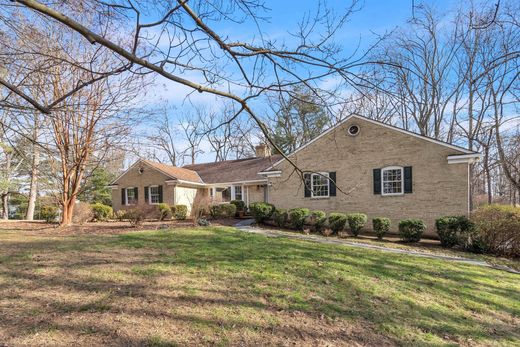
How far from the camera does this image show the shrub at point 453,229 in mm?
11930

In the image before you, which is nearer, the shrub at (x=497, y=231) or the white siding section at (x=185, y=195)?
the shrub at (x=497, y=231)

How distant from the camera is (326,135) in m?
17.0

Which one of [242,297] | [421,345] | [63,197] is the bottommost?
[421,345]

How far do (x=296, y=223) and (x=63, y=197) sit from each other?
10.3 m

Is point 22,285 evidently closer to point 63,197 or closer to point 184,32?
point 184,32

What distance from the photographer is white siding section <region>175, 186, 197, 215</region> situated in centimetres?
2230

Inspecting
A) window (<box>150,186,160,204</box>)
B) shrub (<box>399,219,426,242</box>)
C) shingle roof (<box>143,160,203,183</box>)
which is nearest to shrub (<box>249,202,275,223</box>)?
shrub (<box>399,219,426,242</box>)

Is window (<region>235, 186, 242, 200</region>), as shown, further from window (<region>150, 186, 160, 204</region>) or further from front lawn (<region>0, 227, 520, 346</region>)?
front lawn (<region>0, 227, 520, 346</region>)

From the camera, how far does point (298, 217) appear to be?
50.5ft

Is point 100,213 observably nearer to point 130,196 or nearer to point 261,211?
point 130,196

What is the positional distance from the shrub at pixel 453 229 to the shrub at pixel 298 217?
226 inches

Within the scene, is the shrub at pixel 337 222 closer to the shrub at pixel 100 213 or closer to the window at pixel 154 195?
the window at pixel 154 195

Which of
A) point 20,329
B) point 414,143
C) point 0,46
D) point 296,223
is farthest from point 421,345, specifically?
point 414,143

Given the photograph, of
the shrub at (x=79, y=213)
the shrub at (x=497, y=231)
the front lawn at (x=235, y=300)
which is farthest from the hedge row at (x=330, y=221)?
the shrub at (x=79, y=213)
